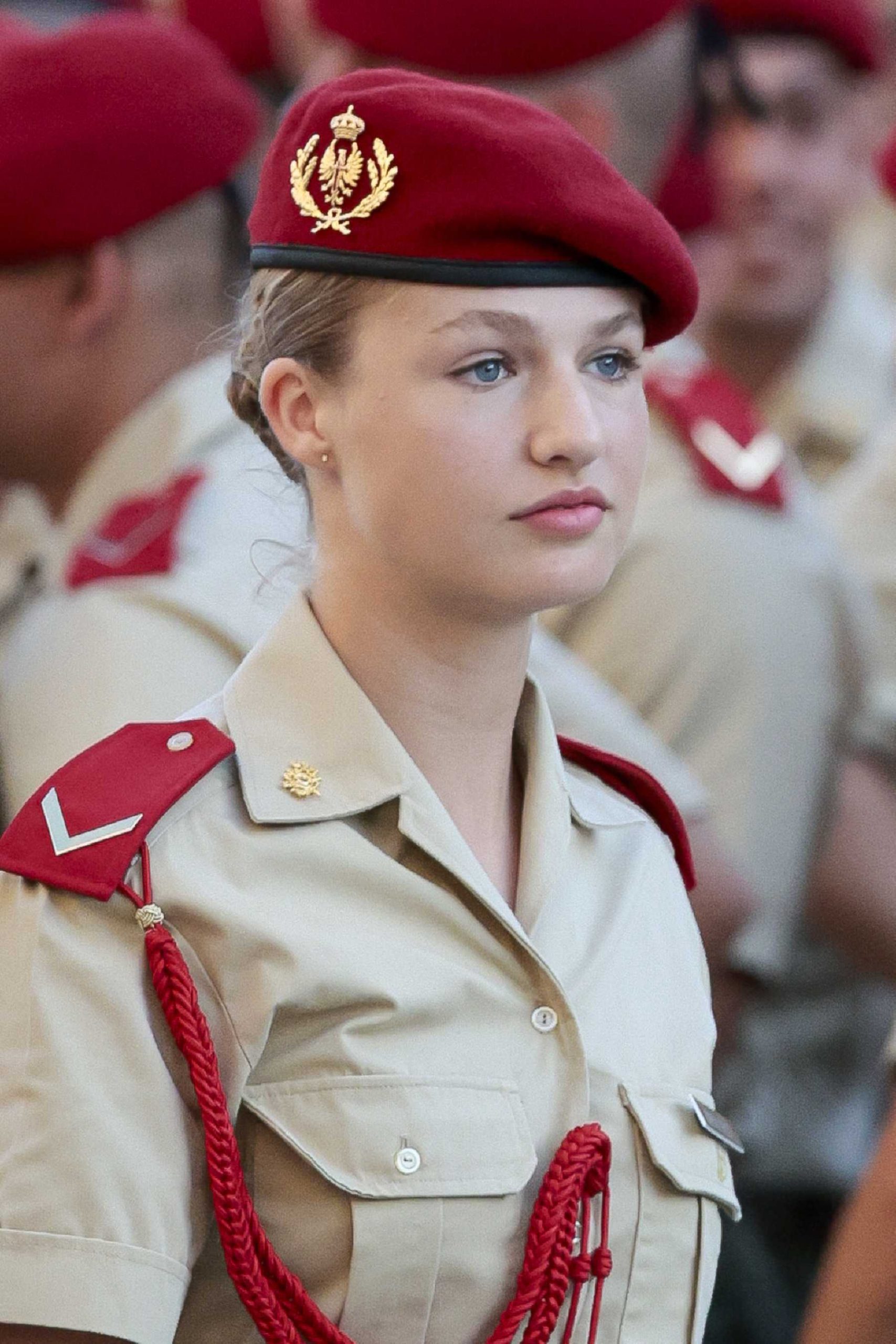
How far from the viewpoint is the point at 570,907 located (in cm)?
138

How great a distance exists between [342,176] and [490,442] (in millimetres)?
196

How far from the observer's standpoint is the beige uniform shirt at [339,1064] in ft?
3.91

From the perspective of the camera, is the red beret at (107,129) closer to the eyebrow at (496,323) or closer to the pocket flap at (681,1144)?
the eyebrow at (496,323)

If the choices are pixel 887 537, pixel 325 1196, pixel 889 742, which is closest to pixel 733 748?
pixel 889 742

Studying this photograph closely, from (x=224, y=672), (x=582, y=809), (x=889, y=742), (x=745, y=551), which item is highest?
(x=582, y=809)

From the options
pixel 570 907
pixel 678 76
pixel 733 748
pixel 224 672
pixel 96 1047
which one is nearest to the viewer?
pixel 96 1047

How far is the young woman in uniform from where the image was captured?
3.96 ft

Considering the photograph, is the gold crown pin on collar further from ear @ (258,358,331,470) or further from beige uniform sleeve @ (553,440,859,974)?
beige uniform sleeve @ (553,440,859,974)

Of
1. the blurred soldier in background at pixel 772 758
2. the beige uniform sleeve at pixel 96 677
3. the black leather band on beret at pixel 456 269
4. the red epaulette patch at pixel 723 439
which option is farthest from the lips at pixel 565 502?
the red epaulette patch at pixel 723 439

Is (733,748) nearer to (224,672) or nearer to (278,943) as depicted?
(224,672)

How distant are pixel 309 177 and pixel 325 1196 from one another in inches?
24.7

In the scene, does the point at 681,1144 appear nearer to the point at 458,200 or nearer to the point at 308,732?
the point at 308,732

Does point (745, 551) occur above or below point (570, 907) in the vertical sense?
below

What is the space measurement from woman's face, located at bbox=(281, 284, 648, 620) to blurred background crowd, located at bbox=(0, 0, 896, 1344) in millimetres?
193
